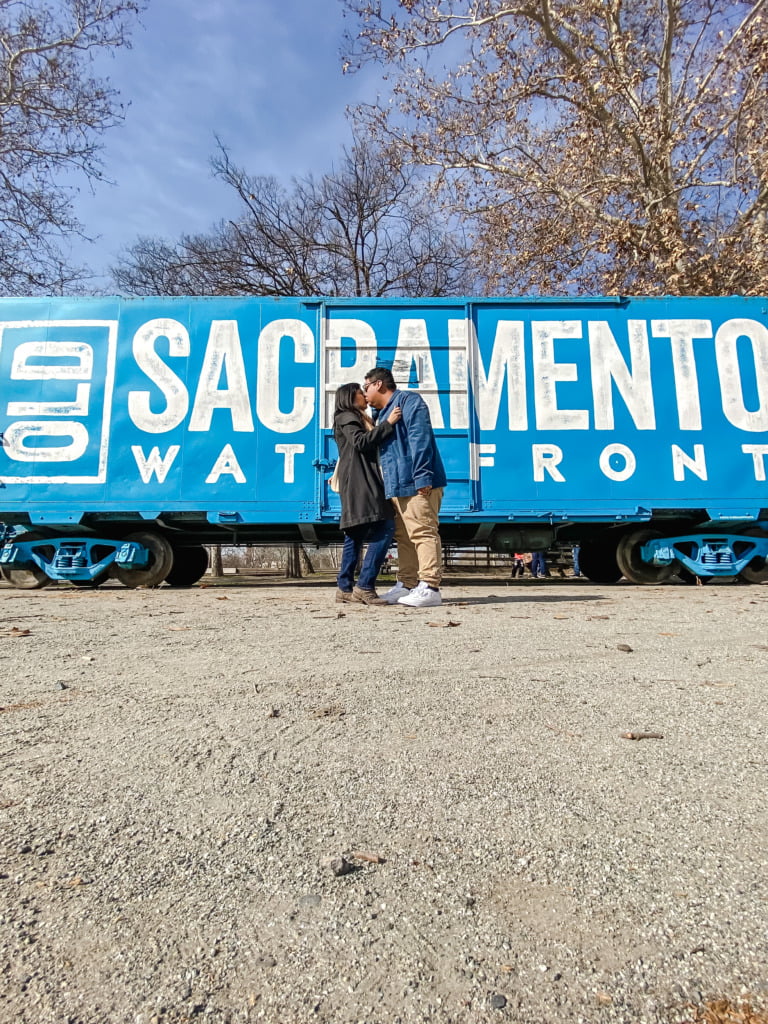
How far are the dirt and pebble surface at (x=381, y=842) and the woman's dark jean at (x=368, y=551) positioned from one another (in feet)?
8.03

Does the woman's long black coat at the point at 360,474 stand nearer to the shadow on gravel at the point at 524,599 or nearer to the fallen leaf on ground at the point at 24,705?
the shadow on gravel at the point at 524,599

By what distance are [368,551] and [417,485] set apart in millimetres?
730

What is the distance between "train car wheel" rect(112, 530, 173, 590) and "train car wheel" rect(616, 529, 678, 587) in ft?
18.9

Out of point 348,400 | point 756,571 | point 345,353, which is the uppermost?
point 345,353

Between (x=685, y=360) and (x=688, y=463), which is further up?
(x=685, y=360)

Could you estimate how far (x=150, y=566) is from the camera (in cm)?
760

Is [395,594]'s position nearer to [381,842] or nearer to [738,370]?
[381,842]

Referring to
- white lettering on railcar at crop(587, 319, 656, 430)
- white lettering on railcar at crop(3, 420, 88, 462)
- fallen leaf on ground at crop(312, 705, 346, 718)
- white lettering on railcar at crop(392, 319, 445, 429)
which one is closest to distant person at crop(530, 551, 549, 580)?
white lettering on railcar at crop(587, 319, 656, 430)

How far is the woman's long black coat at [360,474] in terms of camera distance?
201 inches

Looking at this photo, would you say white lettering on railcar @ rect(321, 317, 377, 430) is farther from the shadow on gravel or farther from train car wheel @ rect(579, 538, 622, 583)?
train car wheel @ rect(579, 538, 622, 583)

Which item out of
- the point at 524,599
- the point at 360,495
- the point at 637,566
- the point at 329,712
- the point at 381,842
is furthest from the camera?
the point at 637,566

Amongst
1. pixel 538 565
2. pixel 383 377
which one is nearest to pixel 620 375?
pixel 383 377

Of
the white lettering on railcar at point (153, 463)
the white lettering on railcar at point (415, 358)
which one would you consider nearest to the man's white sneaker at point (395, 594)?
the white lettering on railcar at point (415, 358)

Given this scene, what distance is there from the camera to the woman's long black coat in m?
5.11
